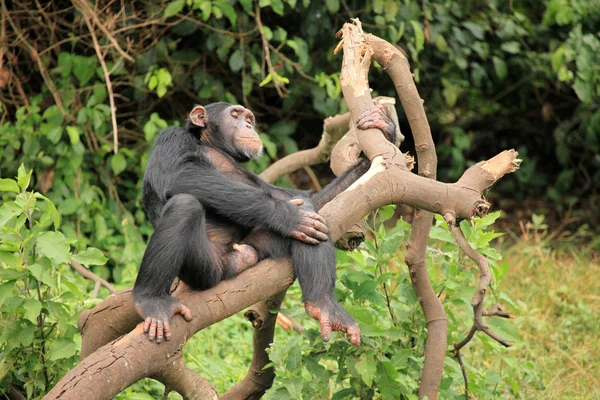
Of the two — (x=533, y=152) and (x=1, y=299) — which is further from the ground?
(x=1, y=299)

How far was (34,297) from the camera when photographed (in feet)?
12.8

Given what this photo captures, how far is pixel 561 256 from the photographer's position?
26.4ft

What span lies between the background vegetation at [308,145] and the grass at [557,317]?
0.02 metres

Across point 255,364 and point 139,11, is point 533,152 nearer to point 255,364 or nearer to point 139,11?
point 139,11

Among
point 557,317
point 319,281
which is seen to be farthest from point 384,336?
point 557,317

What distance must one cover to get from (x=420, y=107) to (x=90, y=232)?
4215 millimetres

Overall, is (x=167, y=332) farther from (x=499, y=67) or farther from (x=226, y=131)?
(x=499, y=67)

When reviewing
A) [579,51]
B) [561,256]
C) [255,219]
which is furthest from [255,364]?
[579,51]

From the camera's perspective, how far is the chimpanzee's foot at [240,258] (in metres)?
3.61

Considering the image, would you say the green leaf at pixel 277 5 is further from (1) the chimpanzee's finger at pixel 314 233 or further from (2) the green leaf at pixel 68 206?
(1) the chimpanzee's finger at pixel 314 233

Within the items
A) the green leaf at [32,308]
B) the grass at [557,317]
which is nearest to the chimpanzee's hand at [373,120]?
the green leaf at [32,308]

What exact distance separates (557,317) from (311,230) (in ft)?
12.8

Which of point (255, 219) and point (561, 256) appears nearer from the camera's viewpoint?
point (255, 219)

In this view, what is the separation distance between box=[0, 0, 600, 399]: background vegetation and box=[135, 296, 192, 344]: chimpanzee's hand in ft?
1.78
